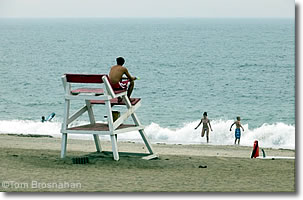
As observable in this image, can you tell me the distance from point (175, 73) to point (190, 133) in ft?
74.3

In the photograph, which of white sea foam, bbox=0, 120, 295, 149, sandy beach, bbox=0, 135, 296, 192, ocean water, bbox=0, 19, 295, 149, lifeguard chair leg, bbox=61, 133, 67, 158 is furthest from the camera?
ocean water, bbox=0, 19, 295, 149

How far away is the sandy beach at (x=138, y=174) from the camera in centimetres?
781

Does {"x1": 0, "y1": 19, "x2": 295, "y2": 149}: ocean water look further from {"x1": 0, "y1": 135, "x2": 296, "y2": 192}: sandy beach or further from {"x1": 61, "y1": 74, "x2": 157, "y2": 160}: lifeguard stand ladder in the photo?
{"x1": 61, "y1": 74, "x2": 157, "y2": 160}: lifeguard stand ladder

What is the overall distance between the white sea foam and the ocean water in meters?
0.04

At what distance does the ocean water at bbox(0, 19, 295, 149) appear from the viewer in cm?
2142

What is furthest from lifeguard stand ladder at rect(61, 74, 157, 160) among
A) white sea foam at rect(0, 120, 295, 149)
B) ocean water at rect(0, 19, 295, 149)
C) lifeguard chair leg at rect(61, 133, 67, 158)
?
white sea foam at rect(0, 120, 295, 149)

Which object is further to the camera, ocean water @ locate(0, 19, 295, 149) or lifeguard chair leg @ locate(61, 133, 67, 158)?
ocean water @ locate(0, 19, 295, 149)

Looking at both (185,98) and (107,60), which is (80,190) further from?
(107,60)

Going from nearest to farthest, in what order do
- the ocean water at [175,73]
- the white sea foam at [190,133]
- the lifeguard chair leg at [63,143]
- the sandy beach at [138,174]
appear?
the sandy beach at [138,174]
the lifeguard chair leg at [63,143]
the white sea foam at [190,133]
the ocean water at [175,73]

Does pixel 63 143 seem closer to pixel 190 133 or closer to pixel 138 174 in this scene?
pixel 138 174

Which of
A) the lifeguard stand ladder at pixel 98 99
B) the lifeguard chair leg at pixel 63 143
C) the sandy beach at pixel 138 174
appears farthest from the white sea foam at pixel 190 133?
the lifeguard stand ladder at pixel 98 99

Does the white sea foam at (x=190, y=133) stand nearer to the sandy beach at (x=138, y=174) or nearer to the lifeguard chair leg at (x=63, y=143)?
the sandy beach at (x=138, y=174)

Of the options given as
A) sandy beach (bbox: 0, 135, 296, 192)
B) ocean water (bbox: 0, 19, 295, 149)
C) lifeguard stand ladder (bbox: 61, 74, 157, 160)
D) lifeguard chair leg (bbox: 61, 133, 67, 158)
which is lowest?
sandy beach (bbox: 0, 135, 296, 192)

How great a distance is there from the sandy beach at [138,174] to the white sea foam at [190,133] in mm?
7535
